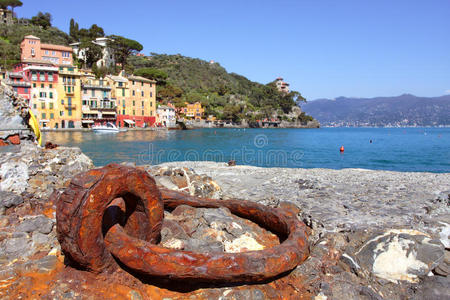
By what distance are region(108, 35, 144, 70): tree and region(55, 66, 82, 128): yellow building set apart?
33733 mm

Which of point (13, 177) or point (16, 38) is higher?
point (16, 38)

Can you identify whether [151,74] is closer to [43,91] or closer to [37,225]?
[43,91]

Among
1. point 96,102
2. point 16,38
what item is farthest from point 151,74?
point 16,38

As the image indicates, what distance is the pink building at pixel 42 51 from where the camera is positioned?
72844 mm

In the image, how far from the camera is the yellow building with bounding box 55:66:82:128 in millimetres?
64963

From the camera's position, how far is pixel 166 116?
87250 mm

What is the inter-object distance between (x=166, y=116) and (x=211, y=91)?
50856 millimetres

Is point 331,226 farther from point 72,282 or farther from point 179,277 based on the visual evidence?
point 72,282

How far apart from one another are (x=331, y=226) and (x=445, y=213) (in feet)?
7.69

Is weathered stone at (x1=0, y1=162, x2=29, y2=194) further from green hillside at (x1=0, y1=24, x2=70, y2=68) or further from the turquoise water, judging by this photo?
green hillside at (x1=0, y1=24, x2=70, y2=68)

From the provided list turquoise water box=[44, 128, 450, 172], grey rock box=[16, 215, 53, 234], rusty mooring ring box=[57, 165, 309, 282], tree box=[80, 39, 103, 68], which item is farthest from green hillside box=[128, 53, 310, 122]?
rusty mooring ring box=[57, 165, 309, 282]

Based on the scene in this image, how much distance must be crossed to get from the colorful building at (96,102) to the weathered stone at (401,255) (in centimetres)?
7374

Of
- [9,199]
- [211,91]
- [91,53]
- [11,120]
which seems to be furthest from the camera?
[211,91]

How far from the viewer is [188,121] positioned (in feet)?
332
